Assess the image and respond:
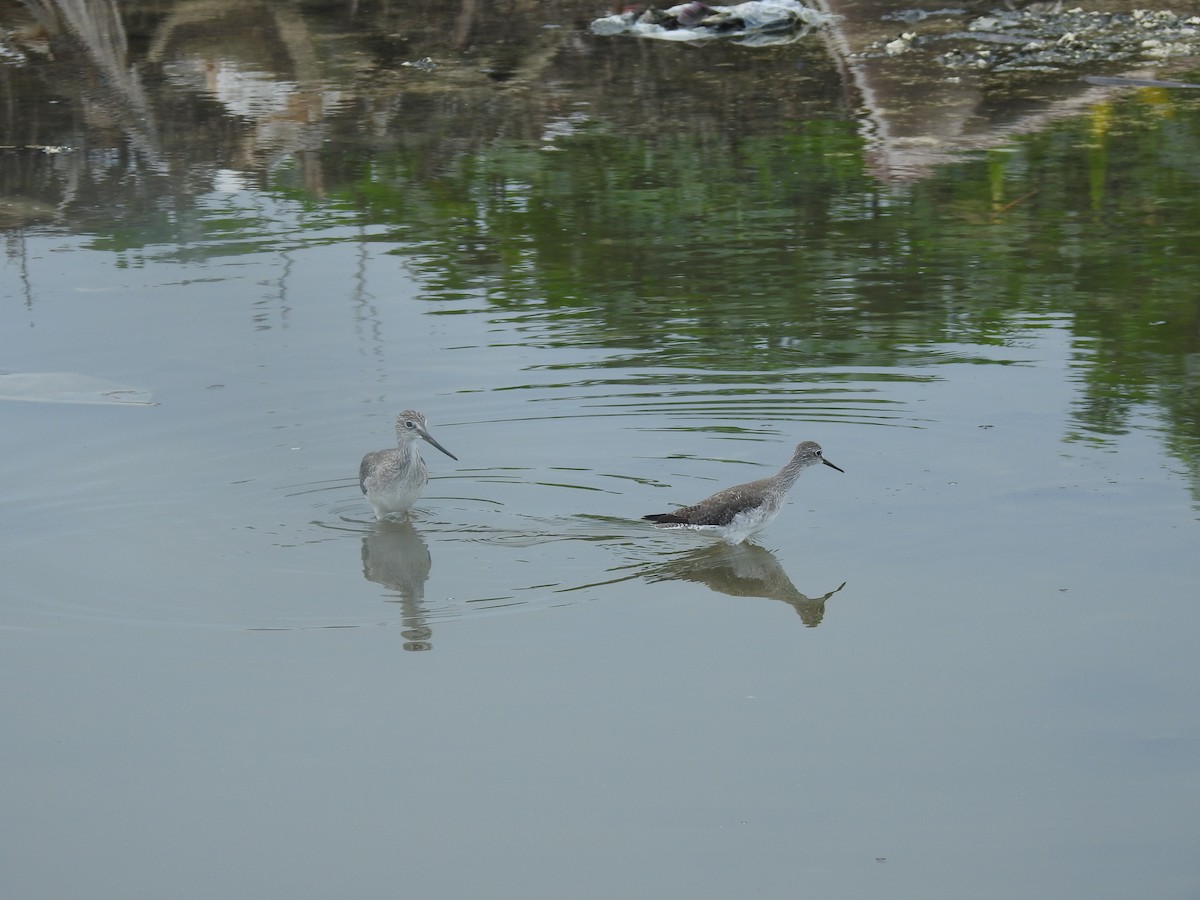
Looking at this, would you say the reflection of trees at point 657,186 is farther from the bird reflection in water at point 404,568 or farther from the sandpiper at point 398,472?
the bird reflection in water at point 404,568

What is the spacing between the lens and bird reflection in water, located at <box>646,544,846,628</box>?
8461mm

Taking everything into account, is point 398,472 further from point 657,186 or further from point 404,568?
point 657,186

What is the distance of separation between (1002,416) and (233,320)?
6075 millimetres

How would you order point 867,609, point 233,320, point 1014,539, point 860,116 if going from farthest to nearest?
point 860,116 → point 233,320 → point 1014,539 → point 867,609

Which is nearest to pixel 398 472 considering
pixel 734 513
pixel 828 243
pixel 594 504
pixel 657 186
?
pixel 594 504

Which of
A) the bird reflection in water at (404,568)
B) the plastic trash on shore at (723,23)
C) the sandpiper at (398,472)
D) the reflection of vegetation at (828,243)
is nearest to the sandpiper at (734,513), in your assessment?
the bird reflection in water at (404,568)

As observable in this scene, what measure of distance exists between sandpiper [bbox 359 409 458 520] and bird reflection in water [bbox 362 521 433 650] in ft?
0.54

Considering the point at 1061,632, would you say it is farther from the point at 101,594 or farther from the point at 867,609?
the point at 101,594

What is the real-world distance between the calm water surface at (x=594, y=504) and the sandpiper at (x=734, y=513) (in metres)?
0.22

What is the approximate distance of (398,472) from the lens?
31.0 ft

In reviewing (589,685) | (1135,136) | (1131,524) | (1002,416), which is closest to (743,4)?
(1135,136)

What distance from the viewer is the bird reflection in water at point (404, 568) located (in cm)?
816

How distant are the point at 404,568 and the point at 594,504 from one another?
4.03 feet

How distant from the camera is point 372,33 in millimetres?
23484
